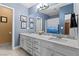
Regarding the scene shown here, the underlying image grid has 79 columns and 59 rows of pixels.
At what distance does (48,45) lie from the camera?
75.0 inches

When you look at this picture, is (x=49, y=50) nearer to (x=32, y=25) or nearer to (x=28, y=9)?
(x=32, y=25)

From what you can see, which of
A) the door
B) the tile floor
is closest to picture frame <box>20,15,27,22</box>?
the door

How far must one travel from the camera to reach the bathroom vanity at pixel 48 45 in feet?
5.11

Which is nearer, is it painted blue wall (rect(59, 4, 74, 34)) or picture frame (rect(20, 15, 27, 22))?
painted blue wall (rect(59, 4, 74, 34))

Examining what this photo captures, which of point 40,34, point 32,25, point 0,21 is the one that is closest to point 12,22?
point 0,21

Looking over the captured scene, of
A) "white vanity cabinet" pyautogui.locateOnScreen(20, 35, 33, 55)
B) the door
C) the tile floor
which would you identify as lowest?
the tile floor

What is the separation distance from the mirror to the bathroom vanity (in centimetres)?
17

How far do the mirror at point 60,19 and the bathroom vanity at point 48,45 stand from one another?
0.55 feet

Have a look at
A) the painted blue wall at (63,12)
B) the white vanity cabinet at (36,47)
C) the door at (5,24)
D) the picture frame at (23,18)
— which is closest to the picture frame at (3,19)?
the door at (5,24)

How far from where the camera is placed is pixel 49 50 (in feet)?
6.18

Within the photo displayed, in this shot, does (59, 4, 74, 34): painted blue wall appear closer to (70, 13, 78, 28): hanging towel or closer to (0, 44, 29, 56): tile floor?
(70, 13, 78, 28): hanging towel

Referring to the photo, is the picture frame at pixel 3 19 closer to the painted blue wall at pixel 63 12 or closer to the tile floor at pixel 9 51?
the tile floor at pixel 9 51

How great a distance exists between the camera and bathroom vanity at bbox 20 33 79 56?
5.11 ft

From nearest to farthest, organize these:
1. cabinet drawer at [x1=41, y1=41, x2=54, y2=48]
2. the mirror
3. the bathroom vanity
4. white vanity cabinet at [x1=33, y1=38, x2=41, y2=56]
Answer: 1. the bathroom vanity
2. cabinet drawer at [x1=41, y1=41, x2=54, y2=48]
3. the mirror
4. white vanity cabinet at [x1=33, y1=38, x2=41, y2=56]
